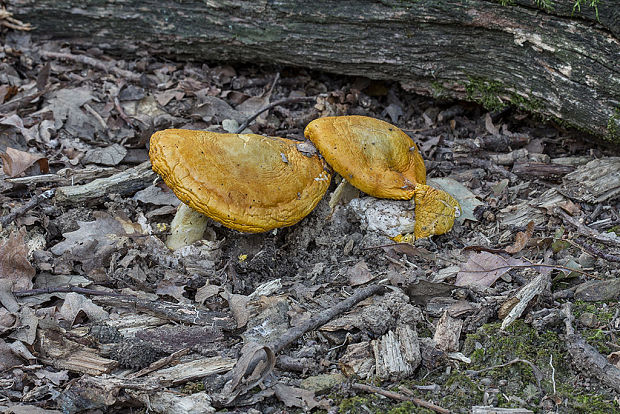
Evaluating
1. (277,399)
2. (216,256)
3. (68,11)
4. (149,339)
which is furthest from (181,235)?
(68,11)

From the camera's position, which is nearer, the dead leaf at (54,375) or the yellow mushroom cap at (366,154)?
the dead leaf at (54,375)

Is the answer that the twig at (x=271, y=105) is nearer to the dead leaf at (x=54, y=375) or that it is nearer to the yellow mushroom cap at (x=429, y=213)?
the yellow mushroom cap at (x=429, y=213)

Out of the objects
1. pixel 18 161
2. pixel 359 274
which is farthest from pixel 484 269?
pixel 18 161

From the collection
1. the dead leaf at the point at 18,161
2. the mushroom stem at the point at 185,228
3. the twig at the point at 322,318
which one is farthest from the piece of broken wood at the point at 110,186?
the twig at the point at 322,318

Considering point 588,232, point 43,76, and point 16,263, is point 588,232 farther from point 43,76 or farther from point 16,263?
point 43,76

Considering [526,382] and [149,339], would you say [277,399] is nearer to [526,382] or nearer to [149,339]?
[149,339]

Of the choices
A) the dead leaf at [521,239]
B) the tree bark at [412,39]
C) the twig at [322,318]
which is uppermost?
the tree bark at [412,39]
